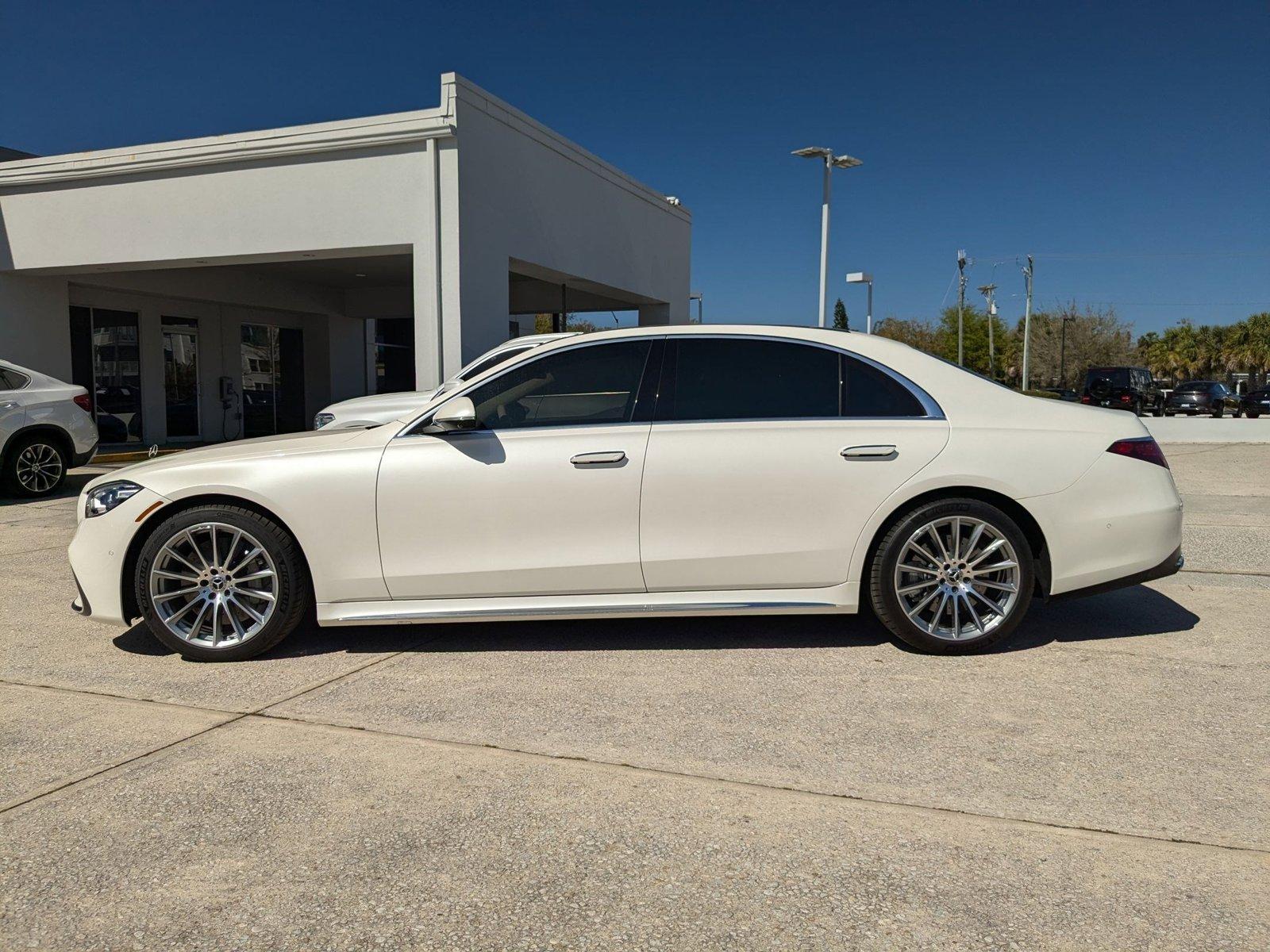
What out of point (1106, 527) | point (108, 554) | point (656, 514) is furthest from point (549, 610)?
point (1106, 527)

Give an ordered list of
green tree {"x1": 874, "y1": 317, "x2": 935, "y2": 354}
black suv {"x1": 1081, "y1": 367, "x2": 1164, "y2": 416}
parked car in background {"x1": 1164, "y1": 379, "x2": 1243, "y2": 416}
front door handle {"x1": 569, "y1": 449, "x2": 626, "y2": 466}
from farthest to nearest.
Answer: green tree {"x1": 874, "y1": 317, "x2": 935, "y2": 354} → parked car in background {"x1": 1164, "y1": 379, "x2": 1243, "y2": 416} → black suv {"x1": 1081, "y1": 367, "x2": 1164, "y2": 416} → front door handle {"x1": 569, "y1": 449, "x2": 626, "y2": 466}

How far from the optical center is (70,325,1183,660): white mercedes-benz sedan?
4.57 meters

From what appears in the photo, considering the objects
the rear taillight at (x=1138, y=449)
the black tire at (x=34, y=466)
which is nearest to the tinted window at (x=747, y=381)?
the rear taillight at (x=1138, y=449)

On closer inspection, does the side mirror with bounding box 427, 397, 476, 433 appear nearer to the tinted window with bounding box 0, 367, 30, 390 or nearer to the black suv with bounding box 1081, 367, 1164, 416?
the tinted window with bounding box 0, 367, 30, 390

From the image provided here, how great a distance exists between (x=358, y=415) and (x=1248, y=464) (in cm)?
1381

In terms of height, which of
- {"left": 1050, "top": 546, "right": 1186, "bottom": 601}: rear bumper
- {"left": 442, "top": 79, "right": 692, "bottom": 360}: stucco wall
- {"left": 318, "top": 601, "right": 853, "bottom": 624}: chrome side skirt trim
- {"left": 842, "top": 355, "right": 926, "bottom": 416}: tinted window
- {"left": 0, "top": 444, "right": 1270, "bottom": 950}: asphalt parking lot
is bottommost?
{"left": 0, "top": 444, "right": 1270, "bottom": 950}: asphalt parking lot

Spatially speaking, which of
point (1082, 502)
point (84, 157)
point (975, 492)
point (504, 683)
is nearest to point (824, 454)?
point (975, 492)

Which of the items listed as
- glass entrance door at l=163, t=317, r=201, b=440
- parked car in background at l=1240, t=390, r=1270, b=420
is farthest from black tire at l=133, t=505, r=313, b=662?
parked car in background at l=1240, t=390, r=1270, b=420

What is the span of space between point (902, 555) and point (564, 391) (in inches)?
70.4

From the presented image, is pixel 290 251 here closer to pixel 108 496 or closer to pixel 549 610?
pixel 108 496

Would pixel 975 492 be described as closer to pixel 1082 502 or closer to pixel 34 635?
pixel 1082 502

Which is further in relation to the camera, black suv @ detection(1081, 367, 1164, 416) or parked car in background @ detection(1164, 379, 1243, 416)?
parked car in background @ detection(1164, 379, 1243, 416)

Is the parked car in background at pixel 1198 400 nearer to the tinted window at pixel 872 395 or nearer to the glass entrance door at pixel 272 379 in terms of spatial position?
the glass entrance door at pixel 272 379

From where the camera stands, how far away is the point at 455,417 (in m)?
4.56
